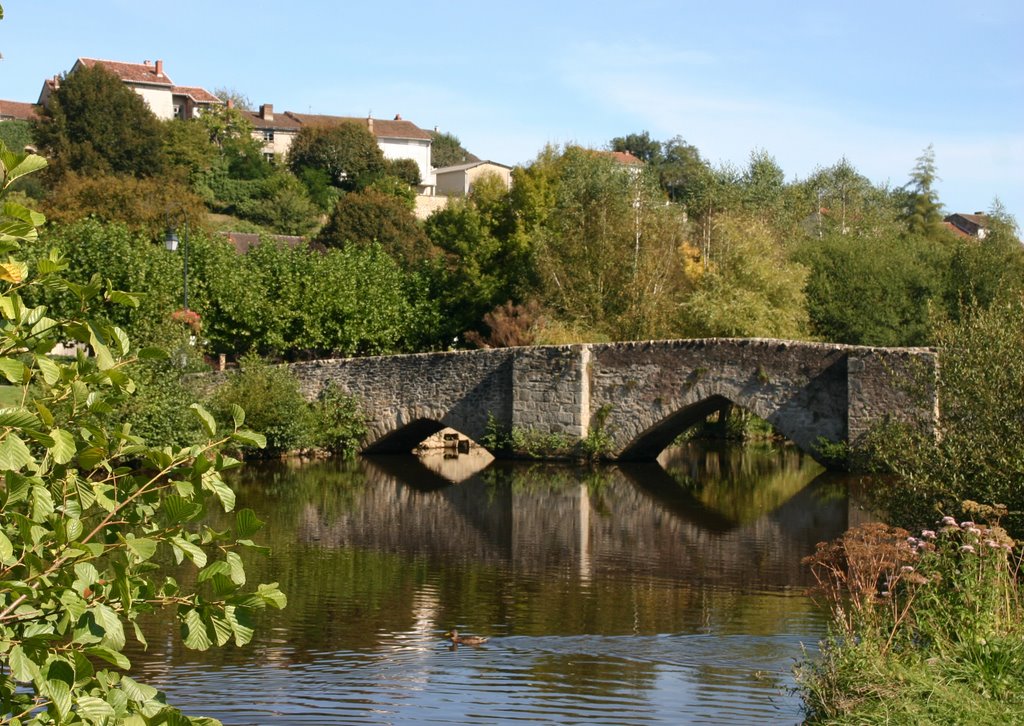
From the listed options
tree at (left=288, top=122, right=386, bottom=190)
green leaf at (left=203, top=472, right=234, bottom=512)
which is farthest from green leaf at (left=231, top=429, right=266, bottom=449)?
tree at (left=288, top=122, right=386, bottom=190)

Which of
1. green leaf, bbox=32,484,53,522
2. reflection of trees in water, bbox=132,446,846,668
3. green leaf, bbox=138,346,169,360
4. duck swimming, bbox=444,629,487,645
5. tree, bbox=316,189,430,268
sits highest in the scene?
tree, bbox=316,189,430,268

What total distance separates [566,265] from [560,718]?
24.2 m

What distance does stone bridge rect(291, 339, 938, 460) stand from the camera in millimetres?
22297

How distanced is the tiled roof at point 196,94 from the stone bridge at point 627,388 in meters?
47.7

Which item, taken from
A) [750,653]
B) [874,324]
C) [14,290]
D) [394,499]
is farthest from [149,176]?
[14,290]

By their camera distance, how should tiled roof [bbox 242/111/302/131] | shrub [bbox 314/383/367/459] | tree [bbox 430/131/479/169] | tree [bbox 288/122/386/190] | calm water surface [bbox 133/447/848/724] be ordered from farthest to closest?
tree [bbox 430/131/479/169] < tiled roof [bbox 242/111/302/131] < tree [bbox 288/122/386/190] < shrub [bbox 314/383/367/459] < calm water surface [bbox 133/447/848/724]

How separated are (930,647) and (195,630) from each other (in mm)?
5094

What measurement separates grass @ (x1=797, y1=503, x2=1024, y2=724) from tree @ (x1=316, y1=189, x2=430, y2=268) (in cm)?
4035

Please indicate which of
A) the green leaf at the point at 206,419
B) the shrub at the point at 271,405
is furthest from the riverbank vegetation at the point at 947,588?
the shrub at the point at 271,405

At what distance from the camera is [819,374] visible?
22.5m

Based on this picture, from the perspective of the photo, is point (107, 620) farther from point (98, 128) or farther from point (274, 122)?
point (274, 122)

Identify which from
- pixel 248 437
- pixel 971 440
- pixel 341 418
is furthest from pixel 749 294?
pixel 248 437

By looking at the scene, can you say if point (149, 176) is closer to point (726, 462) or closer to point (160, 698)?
point (726, 462)

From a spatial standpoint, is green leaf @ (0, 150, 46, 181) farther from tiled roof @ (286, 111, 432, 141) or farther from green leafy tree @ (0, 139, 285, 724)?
tiled roof @ (286, 111, 432, 141)
